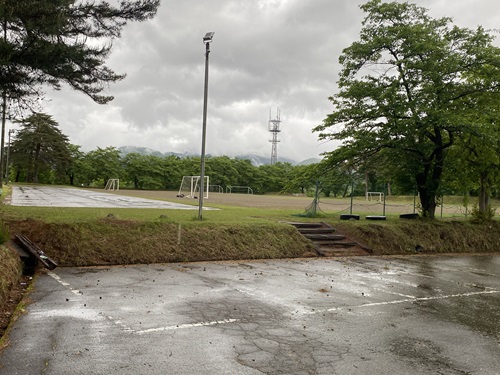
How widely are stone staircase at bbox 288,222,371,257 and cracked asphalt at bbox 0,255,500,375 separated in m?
3.94

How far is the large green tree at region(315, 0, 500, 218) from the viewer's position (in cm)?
1642

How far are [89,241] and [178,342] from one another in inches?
255

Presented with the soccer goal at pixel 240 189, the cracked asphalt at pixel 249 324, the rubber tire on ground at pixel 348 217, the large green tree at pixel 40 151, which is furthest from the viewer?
the soccer goal at pixel 240 189

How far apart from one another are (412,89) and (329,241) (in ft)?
24.9

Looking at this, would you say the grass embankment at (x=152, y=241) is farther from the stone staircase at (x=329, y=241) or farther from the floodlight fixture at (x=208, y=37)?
the floodlight fixture at (x=208, y=37)

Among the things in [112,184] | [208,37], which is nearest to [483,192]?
[208,37]

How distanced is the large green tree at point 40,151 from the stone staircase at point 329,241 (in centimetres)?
6701

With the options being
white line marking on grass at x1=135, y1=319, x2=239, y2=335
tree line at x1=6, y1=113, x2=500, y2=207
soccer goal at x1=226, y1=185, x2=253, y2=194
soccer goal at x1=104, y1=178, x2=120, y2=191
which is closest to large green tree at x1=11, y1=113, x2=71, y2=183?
tree line at x1=6, y1=113, x2=500, y2=207

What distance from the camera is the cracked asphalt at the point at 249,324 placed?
4332 millimetres

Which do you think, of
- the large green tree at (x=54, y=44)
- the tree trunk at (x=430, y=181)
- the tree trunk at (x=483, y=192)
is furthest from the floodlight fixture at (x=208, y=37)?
the tree trunk at (x=483, y=192)

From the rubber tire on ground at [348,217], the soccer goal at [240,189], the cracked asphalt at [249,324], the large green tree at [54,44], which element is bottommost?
the cracked asphalt at [249,324]

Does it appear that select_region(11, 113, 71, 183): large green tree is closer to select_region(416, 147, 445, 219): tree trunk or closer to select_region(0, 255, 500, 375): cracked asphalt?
select_region(416, 147, 445, 219): tree trunk

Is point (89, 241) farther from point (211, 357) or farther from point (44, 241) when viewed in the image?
point (211, 357)

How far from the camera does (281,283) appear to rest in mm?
8812
